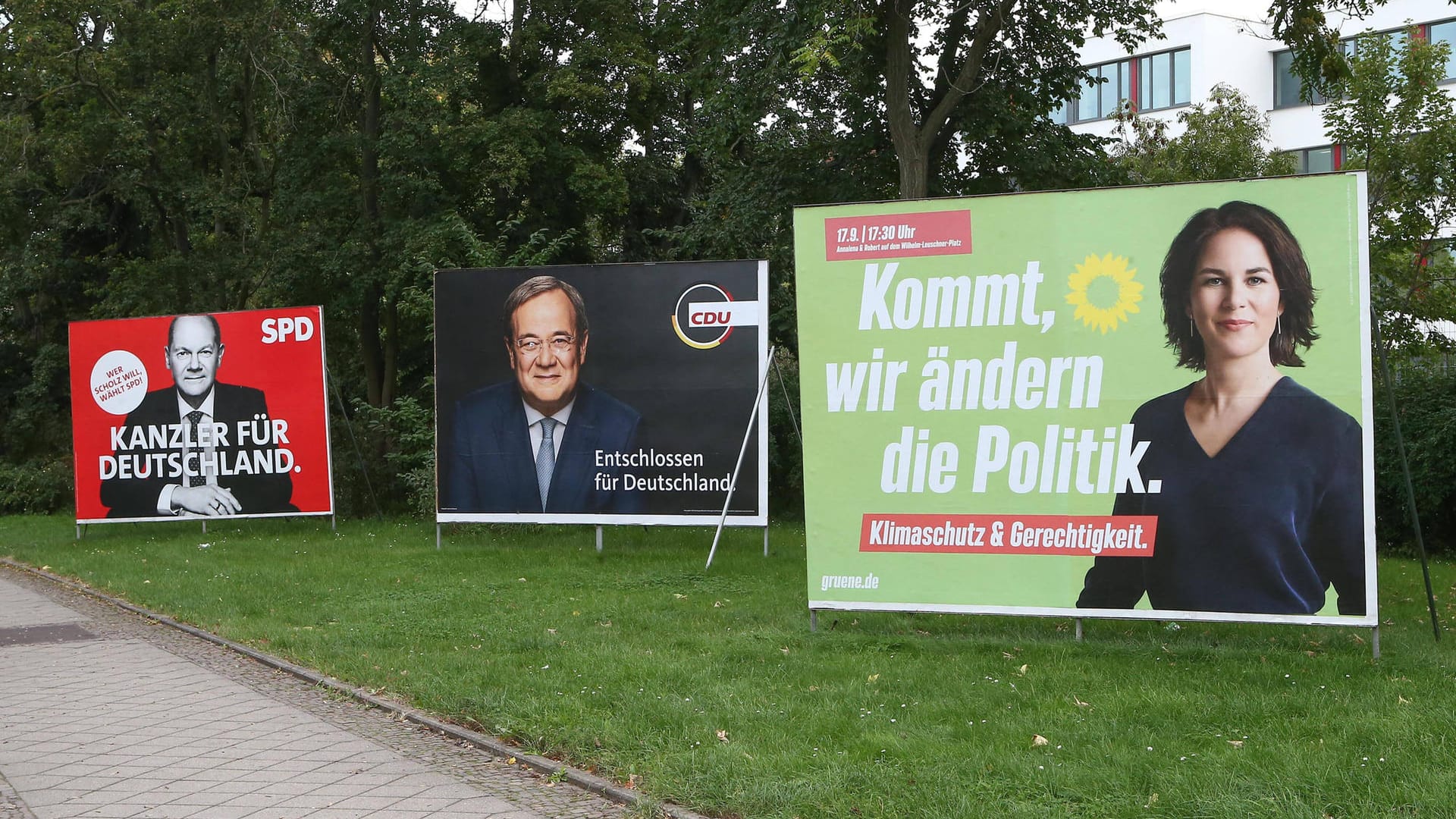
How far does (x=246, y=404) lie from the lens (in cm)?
1772

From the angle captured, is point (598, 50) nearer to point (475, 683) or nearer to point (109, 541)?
point (109, 541)

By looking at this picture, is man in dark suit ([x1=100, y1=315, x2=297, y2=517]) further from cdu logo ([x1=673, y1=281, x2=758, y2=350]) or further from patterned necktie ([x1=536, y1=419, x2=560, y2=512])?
cdu logo ([x1=673, y1=281, x2=758, y2=350])

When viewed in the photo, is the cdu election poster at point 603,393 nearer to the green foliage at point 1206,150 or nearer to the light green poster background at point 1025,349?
the light green poster background at point 1025,349

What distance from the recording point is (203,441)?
58.2 feet

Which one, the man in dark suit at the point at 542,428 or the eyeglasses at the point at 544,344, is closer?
the man in dark suit at the point at 542,428

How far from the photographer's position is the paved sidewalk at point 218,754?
18.7 feet

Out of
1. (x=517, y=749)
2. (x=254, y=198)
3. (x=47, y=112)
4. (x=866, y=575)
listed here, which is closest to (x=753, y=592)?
(x=866, y=575)

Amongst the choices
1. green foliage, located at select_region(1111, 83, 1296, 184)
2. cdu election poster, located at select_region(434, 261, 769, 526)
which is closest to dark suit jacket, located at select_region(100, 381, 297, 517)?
cdu election poster, located at select_region(434, 261, 769, 526)

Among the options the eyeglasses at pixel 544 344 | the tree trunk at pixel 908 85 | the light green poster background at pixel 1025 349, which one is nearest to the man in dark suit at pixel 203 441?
the eyeglasses at pixel 544 344

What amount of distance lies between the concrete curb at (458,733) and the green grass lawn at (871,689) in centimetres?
11

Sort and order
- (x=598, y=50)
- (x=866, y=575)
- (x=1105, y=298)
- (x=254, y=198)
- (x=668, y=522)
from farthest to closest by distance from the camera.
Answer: (x=254, y=198) < (x=598, y=50) < (x=668, y=522) < (x=866, y=575) < (x=1105, y=298)

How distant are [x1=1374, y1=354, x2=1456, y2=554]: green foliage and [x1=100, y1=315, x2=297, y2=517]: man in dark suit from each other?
47.1 ft

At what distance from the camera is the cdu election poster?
14.0 metres

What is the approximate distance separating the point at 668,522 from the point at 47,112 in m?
20.0
